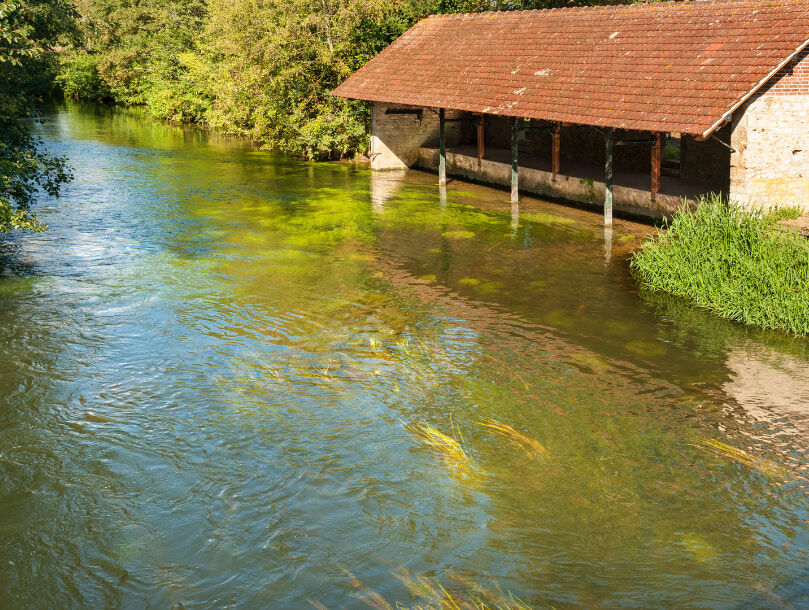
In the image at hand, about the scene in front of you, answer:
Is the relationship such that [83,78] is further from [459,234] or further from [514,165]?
[459,234]

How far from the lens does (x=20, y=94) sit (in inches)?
569

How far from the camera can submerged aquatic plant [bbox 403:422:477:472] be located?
8.20 metres

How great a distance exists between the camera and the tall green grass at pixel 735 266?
1204 centimetres

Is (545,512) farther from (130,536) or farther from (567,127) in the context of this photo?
(567,127)

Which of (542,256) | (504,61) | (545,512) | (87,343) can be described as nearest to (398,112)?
(504,61)

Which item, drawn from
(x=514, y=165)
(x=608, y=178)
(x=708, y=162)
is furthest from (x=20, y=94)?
(x=708, y=162)

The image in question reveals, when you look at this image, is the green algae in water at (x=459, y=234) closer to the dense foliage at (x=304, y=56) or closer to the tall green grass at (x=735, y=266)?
the tall green grass at (x=735, y=266)

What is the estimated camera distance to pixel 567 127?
2334 centimetres

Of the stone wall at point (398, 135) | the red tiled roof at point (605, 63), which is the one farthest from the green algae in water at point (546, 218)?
the stone wall at point (398, 135)

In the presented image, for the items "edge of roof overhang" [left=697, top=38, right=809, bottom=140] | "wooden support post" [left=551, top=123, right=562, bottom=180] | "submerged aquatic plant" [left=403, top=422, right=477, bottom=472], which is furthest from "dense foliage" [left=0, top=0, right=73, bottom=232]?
"edge of roof overhang" [left=697, top=38, right=809, bottom=140]

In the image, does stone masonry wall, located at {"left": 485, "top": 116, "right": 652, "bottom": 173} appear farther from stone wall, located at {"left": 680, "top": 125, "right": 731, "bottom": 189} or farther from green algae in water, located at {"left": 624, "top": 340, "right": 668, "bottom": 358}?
green algae in water, located at {"left": 624, "top": 340, "right": 668, "bottom": 358}

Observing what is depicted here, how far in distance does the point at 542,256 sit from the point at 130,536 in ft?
34.2

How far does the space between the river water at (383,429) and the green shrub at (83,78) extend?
42.9 metres

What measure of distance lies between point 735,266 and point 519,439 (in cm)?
620
